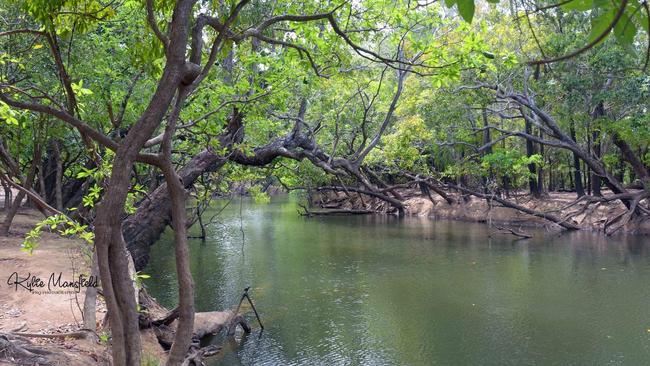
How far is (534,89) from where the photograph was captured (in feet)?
66.9

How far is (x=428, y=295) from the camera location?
39.6 ft

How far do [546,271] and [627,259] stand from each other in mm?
3061

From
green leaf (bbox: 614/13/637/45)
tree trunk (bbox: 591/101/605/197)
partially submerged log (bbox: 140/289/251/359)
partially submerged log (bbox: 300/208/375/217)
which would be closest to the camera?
green leaf (bbox: 614/13/637/45)

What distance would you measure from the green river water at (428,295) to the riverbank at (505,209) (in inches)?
58.2

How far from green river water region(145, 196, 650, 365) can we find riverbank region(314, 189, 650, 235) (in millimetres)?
1478

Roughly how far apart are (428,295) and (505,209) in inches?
566

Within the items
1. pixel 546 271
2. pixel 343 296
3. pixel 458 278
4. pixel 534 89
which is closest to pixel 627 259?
pixel 546 271

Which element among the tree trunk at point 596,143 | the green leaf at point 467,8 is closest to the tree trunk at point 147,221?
the green leaf at point 467,8

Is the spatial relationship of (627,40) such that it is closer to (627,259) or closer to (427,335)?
(427,335)

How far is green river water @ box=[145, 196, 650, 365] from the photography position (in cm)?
850

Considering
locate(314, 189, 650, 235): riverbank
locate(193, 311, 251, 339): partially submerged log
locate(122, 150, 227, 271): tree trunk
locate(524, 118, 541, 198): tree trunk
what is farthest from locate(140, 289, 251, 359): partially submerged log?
locate(524, 118, 541, 198): tree trunk
